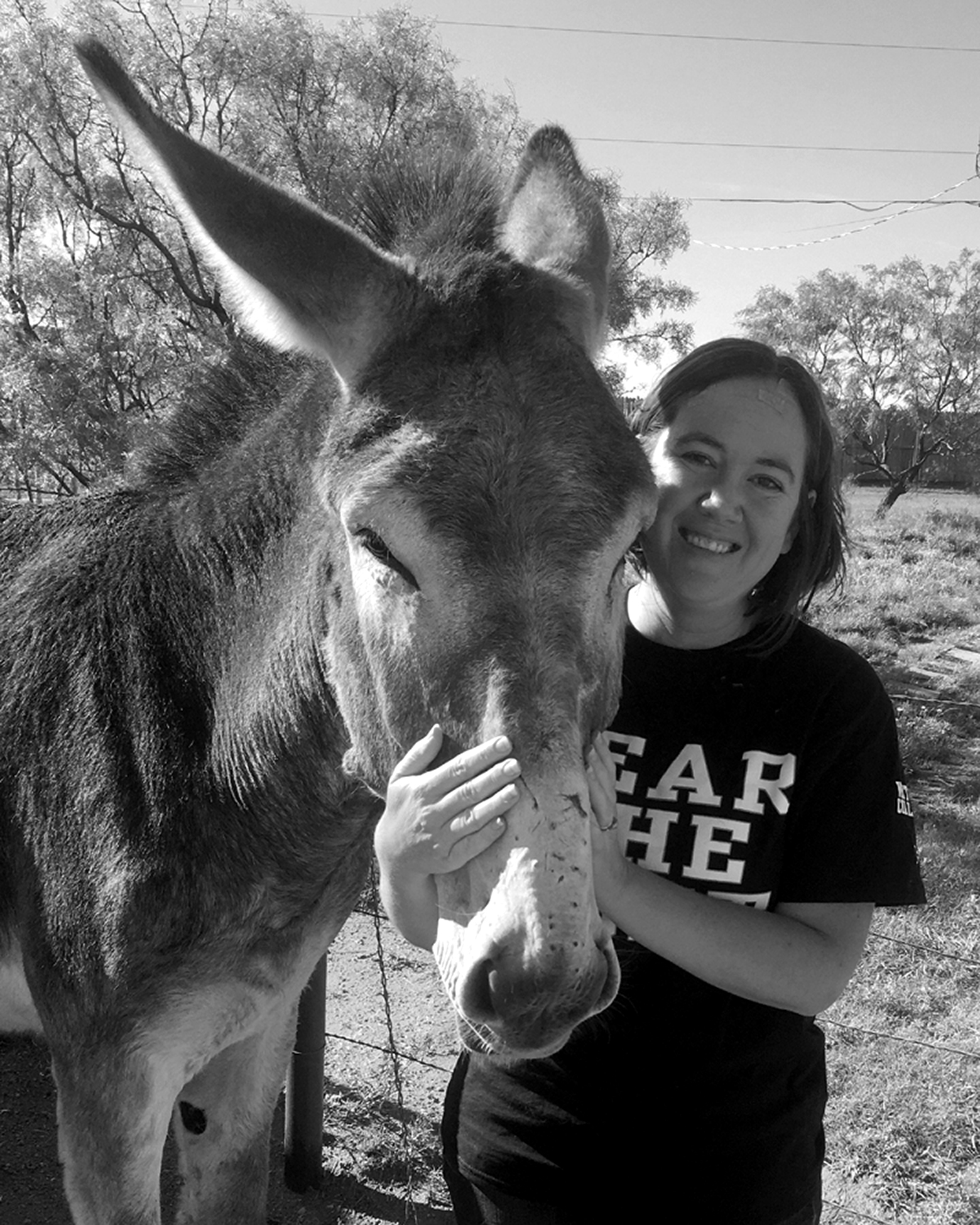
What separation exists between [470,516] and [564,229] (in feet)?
4.06

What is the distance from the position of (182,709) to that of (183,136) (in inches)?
55.7

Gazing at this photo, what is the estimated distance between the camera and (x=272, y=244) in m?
2.07

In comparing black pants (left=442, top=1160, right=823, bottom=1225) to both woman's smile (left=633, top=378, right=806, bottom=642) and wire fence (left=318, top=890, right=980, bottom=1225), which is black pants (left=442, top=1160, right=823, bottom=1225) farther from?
woman's smile (left=633, top=378, right=806, bottom=642)

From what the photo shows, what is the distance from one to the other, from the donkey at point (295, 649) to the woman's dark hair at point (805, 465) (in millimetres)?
294

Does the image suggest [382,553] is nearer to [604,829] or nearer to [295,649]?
[295,649]

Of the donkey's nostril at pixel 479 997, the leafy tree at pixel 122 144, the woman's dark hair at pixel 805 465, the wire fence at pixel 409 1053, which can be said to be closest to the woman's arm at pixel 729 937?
the donkey's nostril at pixel 479 997

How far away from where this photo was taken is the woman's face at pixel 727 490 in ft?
7.96

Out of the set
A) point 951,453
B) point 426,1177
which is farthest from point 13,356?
point 951,453

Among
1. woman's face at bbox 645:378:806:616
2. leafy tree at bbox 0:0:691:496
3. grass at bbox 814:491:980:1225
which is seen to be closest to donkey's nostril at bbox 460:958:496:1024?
woman's face at bbox 645:378:806:616

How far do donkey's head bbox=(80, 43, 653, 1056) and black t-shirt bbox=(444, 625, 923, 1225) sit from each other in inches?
18.3

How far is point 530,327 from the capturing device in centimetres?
209

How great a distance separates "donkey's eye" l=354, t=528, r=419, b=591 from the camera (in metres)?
1.88

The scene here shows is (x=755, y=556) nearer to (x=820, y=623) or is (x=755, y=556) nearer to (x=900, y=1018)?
(x=900, y=1018)

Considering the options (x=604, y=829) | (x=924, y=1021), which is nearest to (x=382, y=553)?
(x=604, y=829)
